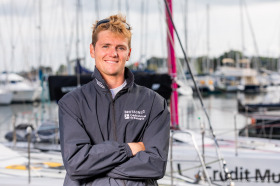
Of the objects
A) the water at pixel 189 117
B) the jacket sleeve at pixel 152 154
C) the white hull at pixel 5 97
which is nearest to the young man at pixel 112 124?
the jacket sleeve at pixel 152 154

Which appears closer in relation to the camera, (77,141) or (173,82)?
(77,141)

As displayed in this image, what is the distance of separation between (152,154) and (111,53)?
61cm

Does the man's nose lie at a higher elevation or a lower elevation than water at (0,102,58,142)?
higher

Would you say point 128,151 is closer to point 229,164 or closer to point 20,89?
point 229,164

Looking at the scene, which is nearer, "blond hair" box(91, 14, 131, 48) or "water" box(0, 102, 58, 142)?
"blond hair" box(91, 14, 131, 48)

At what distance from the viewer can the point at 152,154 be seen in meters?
2.21

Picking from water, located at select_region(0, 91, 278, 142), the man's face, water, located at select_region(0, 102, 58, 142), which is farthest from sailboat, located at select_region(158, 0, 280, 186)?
the man's face

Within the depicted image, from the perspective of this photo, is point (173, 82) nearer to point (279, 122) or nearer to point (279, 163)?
point (279, 163)

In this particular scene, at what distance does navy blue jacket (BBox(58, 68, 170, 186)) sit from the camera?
211 centimetres

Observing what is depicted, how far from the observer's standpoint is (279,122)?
537 inches

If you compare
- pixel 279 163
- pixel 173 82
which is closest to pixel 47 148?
pixel 173 82

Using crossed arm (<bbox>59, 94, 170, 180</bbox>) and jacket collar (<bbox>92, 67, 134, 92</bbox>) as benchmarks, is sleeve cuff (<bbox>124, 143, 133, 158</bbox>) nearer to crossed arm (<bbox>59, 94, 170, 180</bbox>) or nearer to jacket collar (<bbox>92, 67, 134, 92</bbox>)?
crossed arm (<bbox>59, 94, 170, 180</bbox>)

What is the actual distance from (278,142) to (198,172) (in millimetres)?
3386

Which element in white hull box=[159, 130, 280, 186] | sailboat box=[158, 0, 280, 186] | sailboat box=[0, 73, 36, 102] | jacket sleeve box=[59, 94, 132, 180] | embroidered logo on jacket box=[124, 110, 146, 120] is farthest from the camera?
sailboat box=[0, 73, 36, 102]
